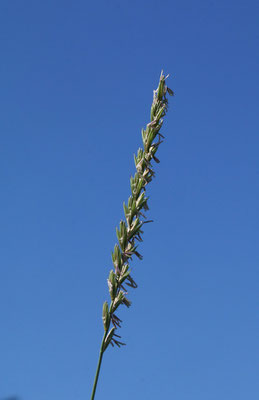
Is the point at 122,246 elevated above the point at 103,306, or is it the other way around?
the point at 122,246

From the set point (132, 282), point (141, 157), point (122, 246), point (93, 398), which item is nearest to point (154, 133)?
point (141, 157)

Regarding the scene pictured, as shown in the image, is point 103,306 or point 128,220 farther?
point 128,220

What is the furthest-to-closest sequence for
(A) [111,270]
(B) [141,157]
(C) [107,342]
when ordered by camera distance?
(B) [141,157] < (A) [111,270] < (C) [107,342]

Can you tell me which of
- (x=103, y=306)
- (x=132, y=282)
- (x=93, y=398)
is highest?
(x=132, y=282)

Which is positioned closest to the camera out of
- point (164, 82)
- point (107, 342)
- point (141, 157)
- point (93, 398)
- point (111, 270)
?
point (93, 398)

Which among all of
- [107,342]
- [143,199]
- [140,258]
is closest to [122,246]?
[140,258]

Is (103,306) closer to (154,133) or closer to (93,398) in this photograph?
(93,398)

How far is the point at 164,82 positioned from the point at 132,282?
1222 mm

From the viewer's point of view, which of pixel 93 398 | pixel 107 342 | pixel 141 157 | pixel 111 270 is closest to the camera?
pixel 93 398

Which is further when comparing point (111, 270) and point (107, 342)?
point (111, 270)

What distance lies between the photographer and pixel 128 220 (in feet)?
8.39

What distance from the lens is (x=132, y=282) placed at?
2.45 metres

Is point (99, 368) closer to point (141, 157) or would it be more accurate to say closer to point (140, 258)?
point (140, 258)

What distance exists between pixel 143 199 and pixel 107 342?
75cm
